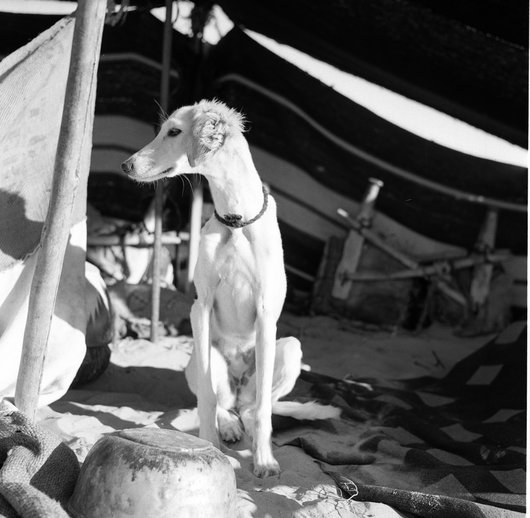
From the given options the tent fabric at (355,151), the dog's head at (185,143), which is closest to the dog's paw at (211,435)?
the dog's head at (185,143)

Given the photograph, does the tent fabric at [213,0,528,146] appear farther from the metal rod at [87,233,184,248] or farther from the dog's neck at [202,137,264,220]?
the metal rod at [87,233,184,248]

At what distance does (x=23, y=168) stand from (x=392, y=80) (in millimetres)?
2925

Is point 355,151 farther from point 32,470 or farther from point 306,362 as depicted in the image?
point 32,470

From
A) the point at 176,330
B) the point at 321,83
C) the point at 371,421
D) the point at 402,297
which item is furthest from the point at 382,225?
the point at 371,421

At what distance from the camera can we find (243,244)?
9.23ft

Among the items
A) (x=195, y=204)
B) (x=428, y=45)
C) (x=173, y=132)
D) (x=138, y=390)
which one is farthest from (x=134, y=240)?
(x=173, y=132)

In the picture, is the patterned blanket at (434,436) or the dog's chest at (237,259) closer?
the patterned blanket at (434,436)

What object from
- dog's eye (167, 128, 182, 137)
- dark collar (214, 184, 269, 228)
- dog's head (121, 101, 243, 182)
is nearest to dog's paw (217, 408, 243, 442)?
dark collar (214, 184, 269, 228)

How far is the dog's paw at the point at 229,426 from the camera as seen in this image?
3.07m

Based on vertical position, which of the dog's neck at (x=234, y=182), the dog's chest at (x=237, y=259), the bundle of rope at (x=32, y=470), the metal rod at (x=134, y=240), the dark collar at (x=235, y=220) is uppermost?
the dog's neck at (x=234, y=182)

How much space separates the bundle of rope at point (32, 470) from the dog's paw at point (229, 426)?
108cm

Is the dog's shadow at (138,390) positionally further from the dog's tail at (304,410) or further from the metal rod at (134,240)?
the metal rod at (134,240)

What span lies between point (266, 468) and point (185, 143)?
1.43 metres

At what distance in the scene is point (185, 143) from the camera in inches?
109
